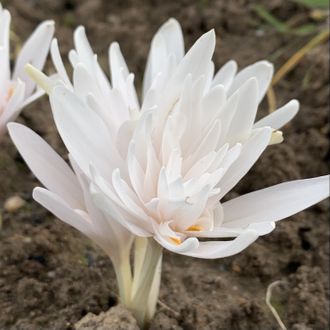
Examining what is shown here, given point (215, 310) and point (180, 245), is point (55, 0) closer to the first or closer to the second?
point (215, 310)

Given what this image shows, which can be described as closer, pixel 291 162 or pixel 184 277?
pixel 184 277

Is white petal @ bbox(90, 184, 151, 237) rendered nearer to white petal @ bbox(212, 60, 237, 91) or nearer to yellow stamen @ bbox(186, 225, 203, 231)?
yellow stamen @ bbox(186, 225, 203, 231)

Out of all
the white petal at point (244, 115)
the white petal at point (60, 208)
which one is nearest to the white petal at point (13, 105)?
the white petal at point (60, 208)

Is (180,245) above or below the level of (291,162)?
above

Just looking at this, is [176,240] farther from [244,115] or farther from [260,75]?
[260,75]

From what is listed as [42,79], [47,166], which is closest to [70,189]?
[47,166]

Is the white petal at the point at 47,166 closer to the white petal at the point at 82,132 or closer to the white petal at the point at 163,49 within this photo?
the white petal at the point at 82,132

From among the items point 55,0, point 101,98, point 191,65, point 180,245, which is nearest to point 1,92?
point 101,98
